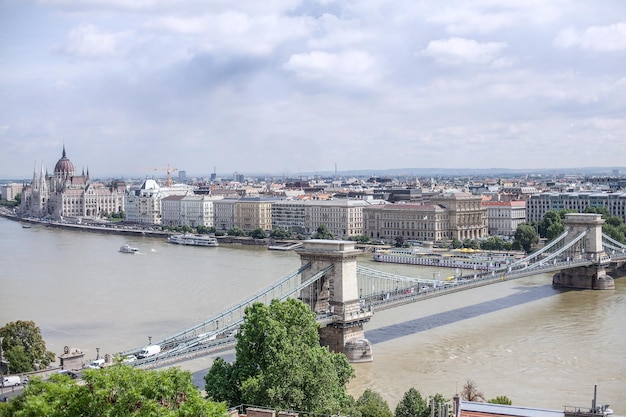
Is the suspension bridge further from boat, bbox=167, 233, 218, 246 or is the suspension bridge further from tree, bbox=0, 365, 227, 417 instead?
boat, bbox=167, 233, 218, 246

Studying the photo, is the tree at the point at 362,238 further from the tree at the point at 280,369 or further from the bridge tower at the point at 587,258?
the tree at the point at 280,369

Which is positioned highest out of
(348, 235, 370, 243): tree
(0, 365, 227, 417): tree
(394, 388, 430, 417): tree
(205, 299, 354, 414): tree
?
(0, 365, 227, 417): tree

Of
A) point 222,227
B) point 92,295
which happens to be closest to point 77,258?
point 92,295

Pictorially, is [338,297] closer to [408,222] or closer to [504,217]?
[408,222]

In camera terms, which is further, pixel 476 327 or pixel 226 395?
pixel 476 327

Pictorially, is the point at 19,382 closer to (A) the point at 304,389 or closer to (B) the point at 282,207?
(A) the point at 304,389

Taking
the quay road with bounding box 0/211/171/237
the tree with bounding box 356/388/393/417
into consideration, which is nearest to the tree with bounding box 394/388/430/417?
the tree with bounding box 356/388/393/417
